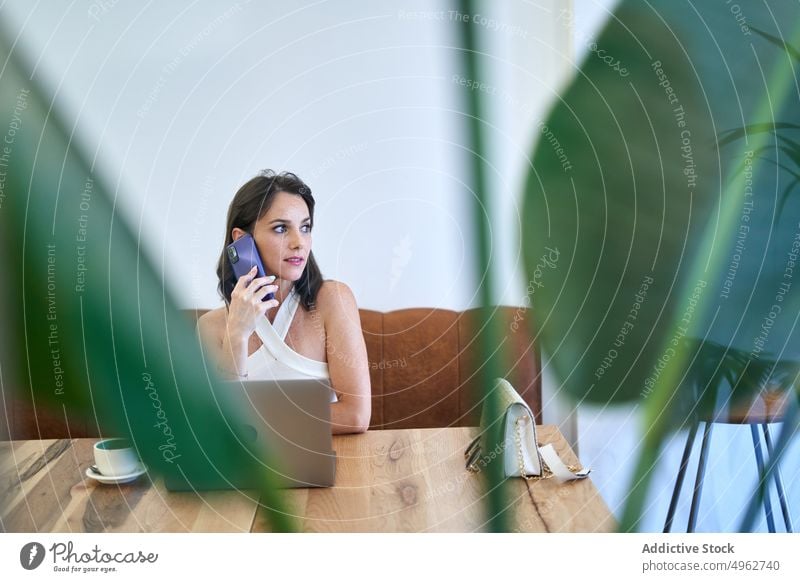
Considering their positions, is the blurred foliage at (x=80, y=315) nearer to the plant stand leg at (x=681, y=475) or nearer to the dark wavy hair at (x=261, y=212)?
the dark wavy hair at (x=261, y=212)

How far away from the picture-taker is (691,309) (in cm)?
108

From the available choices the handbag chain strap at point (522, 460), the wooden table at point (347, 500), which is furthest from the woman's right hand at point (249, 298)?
the handbag chain strap at point (522, 460)

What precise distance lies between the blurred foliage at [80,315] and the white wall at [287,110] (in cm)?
3

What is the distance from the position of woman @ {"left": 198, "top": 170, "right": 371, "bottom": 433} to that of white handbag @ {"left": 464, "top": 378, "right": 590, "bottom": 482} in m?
0.13

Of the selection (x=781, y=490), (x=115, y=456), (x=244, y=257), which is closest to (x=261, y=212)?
(x=244, y=257)

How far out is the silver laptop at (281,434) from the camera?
1.03 metres

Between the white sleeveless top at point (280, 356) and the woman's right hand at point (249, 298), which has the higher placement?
Result: the woman's right hand at point (249, 298)

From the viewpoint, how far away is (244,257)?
1053mm

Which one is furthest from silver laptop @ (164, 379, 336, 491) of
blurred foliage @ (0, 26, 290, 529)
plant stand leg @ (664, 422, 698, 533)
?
plant stand leg @ (664, 422, 698, 533)

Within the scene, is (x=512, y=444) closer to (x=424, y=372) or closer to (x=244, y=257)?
(x=424, y=372)

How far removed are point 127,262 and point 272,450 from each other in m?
0.25

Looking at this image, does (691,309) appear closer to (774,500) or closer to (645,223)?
(645,223)

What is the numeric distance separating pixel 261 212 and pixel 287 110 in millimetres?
112
